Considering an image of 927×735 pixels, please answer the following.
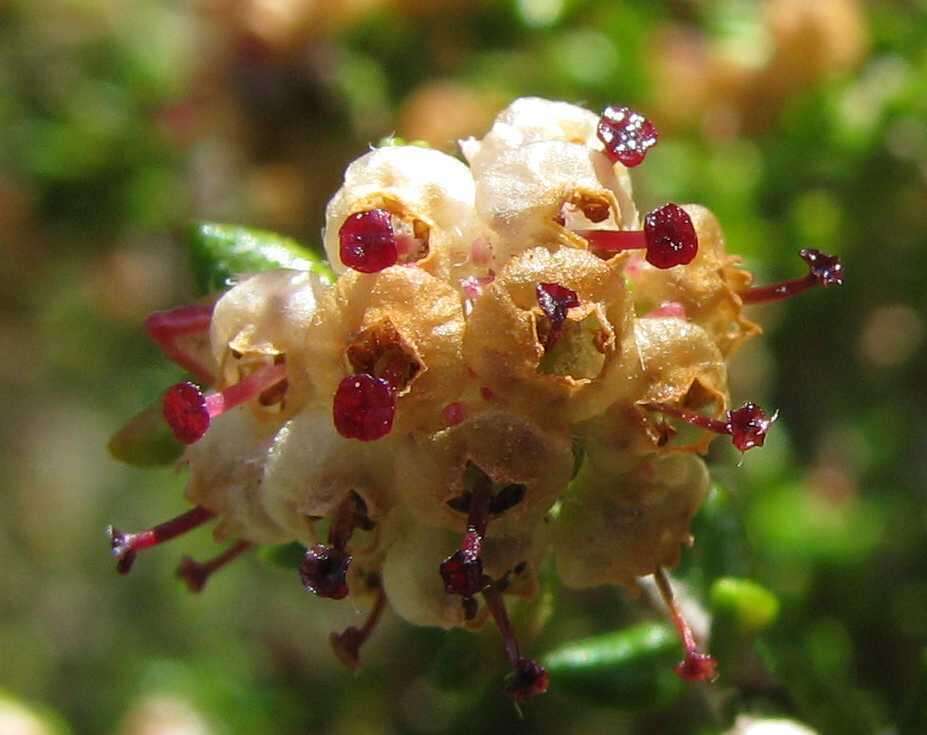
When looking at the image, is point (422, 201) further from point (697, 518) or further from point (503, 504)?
point (697, 518)

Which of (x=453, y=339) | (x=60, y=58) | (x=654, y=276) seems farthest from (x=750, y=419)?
(x=60, y=58)

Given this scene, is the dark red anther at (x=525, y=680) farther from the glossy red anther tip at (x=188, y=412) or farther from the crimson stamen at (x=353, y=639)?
the glossy red anther tip at (x=188, y=412)

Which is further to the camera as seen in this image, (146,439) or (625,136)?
(146,439)

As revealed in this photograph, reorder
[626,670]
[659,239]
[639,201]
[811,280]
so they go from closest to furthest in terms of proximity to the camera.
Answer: [659,239]
[811,280]
[626,670]
[639,201]

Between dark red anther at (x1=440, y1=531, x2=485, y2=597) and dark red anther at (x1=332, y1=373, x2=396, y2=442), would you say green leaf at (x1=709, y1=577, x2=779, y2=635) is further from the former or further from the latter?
dark red anther at (x1=332, y1=373, x2=396, y2=442)

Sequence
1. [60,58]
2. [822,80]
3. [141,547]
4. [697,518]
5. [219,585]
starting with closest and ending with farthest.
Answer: [141,547], [697,518], [822,80], [60,58], [219,585]

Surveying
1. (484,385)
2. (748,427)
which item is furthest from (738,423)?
(484,385)

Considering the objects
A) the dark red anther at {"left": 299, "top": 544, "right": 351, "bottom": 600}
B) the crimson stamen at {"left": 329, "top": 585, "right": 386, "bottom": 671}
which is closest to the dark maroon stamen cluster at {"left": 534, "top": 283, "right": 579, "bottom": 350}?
the dark red anther at {"left": 299, "top": 544, "right": 351, "bottom": 600}

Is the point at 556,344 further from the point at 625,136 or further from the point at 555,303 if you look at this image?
the point at 625,136
